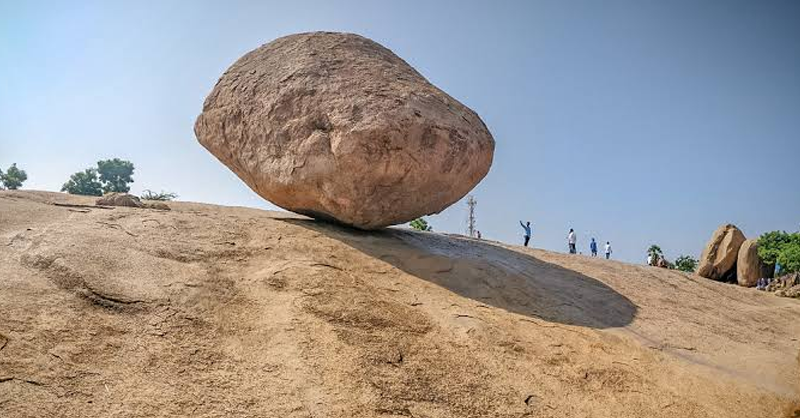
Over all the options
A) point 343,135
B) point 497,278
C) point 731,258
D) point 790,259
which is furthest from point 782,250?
point 343,135

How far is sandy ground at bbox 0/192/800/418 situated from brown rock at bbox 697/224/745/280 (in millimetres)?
10741

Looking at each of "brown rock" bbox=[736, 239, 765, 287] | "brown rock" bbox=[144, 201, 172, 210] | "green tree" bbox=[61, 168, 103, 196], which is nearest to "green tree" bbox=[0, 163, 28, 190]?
"green tree" bbox=[61, 168, 103, 196]

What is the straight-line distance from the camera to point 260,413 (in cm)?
312

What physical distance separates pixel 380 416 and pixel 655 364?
304cm

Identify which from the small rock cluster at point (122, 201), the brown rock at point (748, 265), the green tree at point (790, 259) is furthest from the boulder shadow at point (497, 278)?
the green tree at point (790, 259)

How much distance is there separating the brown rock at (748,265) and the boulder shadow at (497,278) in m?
11.4

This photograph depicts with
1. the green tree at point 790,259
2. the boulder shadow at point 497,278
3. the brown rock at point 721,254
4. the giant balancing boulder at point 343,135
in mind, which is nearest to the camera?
the boulder shadow at point 497,278

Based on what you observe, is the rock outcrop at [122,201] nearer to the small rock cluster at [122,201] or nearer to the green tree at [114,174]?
the small rock cluster at [122,201]

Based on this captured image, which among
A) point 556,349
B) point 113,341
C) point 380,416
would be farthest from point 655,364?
point 113,341

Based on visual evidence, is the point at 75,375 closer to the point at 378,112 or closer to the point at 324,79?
the point at 378,112

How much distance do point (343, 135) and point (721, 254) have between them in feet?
51.0

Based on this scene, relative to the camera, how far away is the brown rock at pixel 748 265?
15617mm

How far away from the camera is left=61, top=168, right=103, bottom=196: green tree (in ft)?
120

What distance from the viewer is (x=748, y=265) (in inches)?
618
